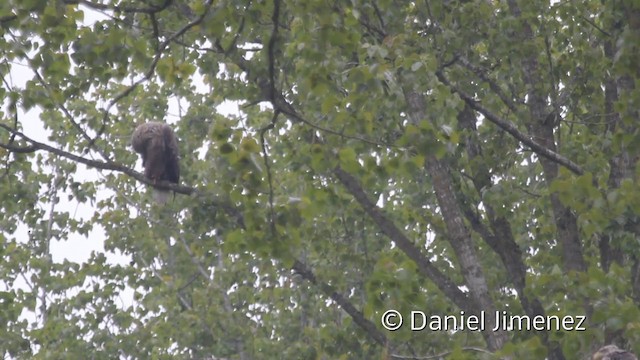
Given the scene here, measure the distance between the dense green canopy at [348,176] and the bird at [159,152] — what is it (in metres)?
0.42

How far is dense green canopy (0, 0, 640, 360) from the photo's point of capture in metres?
6.42

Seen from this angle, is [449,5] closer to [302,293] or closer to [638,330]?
[638,330]

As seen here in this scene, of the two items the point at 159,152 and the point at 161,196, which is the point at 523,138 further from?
the point at 159,152

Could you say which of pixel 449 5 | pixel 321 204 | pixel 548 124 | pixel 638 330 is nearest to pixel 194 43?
pixel 449 5

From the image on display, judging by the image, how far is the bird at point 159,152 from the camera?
545 inches

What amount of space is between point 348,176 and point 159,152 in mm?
4507

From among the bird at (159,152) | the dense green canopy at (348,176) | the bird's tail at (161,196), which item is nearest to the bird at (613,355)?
the dense green canopy at (348,176)

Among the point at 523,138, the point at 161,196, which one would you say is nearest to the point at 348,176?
the point at 523,138

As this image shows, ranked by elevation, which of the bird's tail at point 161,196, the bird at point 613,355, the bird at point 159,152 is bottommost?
the bird at point 613,355

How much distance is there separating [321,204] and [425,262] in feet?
11.5
